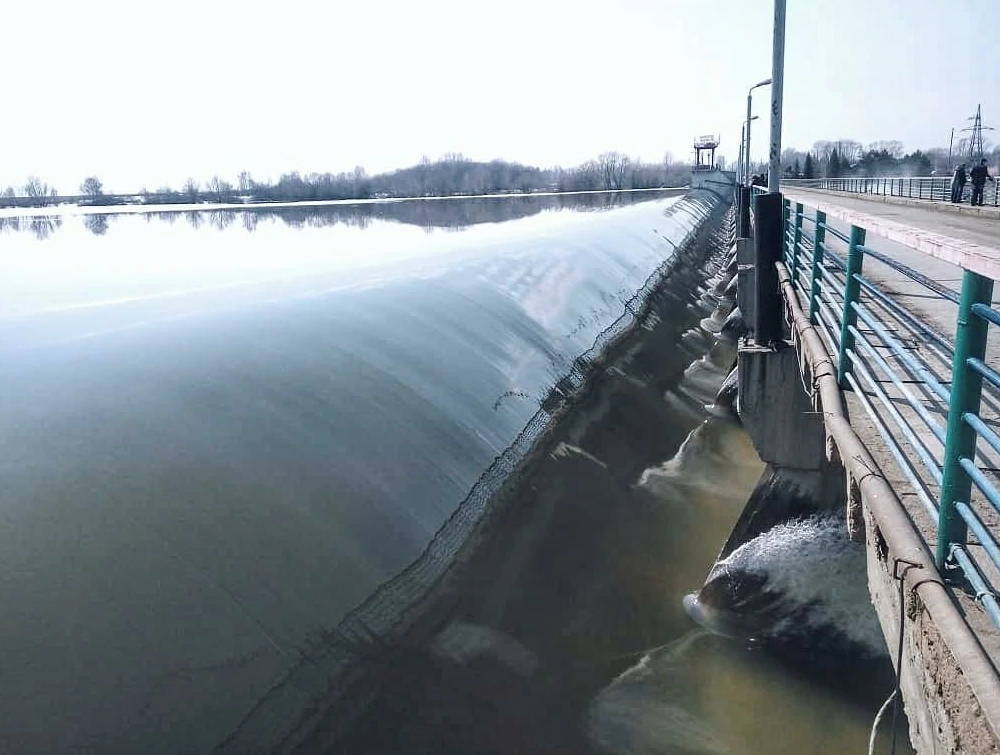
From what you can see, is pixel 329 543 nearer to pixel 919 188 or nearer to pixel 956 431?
pixel 956 431

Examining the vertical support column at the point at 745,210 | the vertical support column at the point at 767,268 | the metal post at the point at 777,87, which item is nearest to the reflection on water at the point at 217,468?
the vertical support column at the point at 767,268

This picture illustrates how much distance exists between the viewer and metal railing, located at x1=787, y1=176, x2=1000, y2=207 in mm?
28000

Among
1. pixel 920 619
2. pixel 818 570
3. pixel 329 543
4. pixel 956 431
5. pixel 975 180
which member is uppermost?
pixel 975 180

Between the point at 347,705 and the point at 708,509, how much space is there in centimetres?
577

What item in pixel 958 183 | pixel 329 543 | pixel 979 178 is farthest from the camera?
pixel 958 183

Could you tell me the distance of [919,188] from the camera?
3403 cm

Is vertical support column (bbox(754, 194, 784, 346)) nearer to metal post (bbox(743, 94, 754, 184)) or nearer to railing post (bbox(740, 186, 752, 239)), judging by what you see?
railing post (bbox(740, 186, 752, 239))

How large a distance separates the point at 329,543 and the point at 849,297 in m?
4.17

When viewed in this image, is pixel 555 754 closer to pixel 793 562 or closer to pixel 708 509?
pixel 793 562

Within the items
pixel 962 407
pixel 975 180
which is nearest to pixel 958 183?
pixel 975 180

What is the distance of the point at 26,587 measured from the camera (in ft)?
17.1

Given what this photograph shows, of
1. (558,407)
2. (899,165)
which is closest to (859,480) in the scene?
(558,407)

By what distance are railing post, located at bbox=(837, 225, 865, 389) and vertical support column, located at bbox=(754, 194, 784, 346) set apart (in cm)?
331

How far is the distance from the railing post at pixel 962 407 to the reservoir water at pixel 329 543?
343 centimetres
